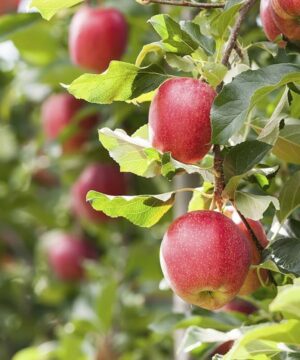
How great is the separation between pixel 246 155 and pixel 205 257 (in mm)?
124

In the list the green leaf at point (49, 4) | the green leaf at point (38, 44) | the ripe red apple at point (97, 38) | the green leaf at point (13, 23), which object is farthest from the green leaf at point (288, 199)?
the green leaf at point (38, 44)

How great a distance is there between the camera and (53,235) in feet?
9.20

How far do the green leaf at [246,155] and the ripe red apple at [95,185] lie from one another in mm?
1338

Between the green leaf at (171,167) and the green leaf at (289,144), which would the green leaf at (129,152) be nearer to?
the green leaf at (171,167)

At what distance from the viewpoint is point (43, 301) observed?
8.82ft

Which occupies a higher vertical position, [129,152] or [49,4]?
[49,4]

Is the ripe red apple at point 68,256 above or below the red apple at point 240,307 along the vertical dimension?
below

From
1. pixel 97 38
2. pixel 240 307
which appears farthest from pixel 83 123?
pixel 240 307

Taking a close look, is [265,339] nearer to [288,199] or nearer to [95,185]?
[288,199]

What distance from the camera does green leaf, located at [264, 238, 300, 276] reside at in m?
0.92

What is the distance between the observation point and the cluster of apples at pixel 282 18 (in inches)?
37.0

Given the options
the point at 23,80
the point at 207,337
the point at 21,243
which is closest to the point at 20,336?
the point at 21,243

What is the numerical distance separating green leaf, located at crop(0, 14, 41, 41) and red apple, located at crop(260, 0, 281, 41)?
2.31 feet

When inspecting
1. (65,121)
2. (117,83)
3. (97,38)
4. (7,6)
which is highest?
(117,83)
